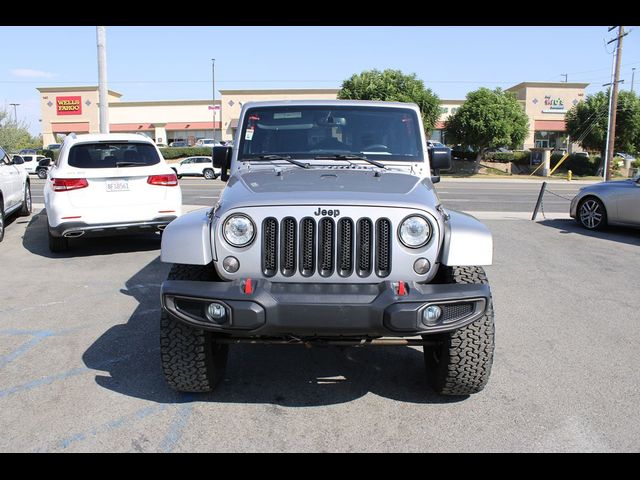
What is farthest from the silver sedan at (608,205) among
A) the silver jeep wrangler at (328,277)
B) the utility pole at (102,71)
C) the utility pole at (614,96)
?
the utility pole at (614,96)

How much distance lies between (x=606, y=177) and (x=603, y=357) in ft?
109

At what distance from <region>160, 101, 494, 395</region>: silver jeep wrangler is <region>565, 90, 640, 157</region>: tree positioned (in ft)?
142

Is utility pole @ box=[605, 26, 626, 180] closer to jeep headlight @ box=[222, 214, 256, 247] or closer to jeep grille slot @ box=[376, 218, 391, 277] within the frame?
jeep grille slot @ box=[376, 218, 391, 277]

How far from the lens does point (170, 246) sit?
3.54 m

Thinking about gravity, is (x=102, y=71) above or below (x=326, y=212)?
above

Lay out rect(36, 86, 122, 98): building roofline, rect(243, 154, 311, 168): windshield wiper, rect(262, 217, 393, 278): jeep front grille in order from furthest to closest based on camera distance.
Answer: rect(36, 86, 122, 98): building roofline, rect(243, 154, 311, 168): windshield wiper, rect(262, 217, 393, 278): jeep front grille

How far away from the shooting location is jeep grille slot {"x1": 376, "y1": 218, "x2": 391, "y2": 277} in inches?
134

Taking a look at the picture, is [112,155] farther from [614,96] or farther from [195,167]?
[614,96]

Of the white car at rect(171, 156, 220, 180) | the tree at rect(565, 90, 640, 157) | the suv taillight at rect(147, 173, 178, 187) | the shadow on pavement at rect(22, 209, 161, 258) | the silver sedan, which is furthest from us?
the tree at rect(565, 90, 640, 157)

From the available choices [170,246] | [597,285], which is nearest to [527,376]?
[170,246]

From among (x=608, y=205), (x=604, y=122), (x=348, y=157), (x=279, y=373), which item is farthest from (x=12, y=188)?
(x=604, y=122)

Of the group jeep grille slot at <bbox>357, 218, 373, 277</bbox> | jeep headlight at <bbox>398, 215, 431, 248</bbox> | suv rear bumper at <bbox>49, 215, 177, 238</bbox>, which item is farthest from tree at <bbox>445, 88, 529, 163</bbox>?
jeep grille slot at <bbox>357, 218, 373, 277</bbox>

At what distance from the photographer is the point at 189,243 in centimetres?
349

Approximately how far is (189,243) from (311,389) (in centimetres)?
130
